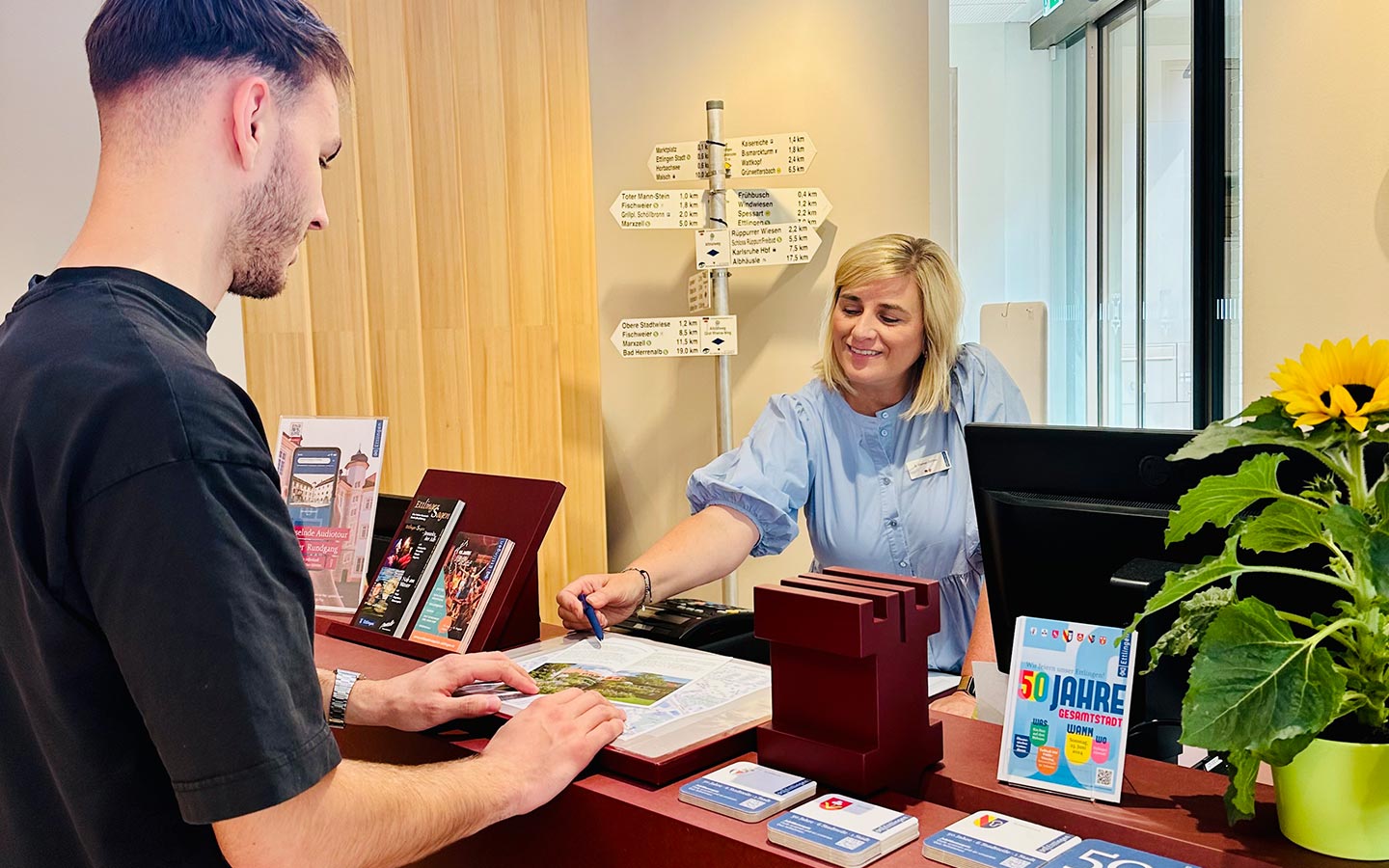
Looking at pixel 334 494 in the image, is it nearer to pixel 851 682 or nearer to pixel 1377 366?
pixel 851 682

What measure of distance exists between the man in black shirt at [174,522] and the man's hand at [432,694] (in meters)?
0.26

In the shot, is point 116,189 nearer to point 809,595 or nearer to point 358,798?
point 358,798

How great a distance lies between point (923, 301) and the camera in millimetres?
2555

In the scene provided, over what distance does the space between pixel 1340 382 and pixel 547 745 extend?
0.87 m

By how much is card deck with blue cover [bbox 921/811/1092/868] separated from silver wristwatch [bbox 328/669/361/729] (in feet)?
2.65

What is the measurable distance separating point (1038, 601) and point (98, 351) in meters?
1.06

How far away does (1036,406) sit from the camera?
5.13 meters

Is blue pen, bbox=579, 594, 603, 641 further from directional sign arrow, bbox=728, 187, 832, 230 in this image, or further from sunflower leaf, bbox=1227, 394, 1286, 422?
directional sign arrow, bbox=728, 187, 832, 230

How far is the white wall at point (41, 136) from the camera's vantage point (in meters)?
2.71

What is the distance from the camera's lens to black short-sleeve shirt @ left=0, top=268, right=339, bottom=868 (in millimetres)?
907

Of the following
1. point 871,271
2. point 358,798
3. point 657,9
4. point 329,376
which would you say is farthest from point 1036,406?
point 358,798

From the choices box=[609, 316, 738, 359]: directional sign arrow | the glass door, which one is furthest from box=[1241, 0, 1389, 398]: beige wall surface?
box=[609, 316, 738, 359]: directional sign arrow

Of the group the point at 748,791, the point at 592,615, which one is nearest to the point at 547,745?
the point at 748,791

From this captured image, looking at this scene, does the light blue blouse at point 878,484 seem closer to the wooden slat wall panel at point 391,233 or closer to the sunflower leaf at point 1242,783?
the wooden slat wall panel at point 391,233
